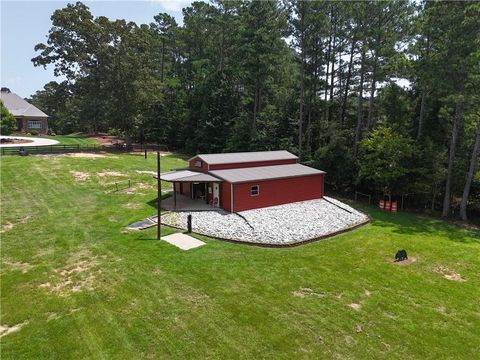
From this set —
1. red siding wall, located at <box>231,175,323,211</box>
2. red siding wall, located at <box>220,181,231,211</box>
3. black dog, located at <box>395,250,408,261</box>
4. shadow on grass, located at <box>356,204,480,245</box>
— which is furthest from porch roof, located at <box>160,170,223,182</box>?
shadow on grass, located at <box>356,204,480,245</box>

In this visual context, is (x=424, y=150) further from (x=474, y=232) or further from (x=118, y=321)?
(x=118, y=321)

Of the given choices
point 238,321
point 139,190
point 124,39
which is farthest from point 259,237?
point 124,39

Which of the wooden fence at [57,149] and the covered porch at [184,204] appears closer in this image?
the covered porch at [184,204]

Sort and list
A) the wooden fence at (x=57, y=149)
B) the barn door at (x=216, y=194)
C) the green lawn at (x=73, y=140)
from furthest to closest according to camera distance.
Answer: the green lawn at (x=73, y=140), the wooden fence at (x=57, y=149), the barn door at (x=216, y=194)

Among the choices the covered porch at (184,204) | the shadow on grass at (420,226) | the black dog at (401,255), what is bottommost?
the shadow on grass at (420,226)

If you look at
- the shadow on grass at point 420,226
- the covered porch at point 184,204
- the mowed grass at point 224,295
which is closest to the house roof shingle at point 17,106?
the mowed grass at point 224,295

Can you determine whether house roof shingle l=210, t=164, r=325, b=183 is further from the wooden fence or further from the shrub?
the shrub

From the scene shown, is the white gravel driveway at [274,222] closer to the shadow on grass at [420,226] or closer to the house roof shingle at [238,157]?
the shadow on grass at [420,226]

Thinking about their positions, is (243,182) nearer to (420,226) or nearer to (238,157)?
(238,157)
